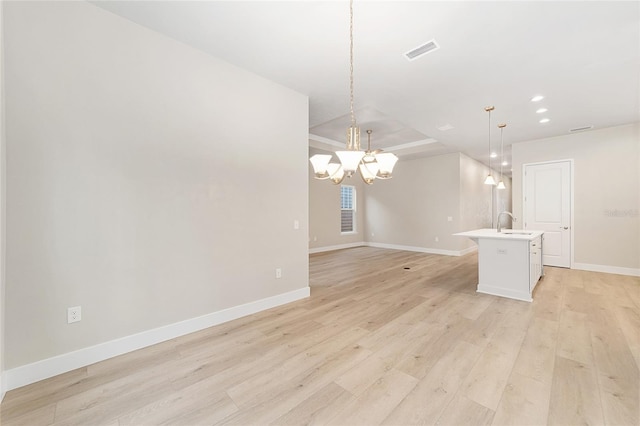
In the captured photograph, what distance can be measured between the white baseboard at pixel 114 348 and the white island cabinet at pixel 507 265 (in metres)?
3.31

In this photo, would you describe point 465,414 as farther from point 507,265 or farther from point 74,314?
point 74,314

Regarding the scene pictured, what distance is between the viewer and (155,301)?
2.45 meters

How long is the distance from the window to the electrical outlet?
278 inches

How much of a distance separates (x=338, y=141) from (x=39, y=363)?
6896 mm

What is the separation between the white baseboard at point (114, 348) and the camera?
1.88 m

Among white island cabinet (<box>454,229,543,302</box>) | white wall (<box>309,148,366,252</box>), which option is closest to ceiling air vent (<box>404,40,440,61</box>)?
white island cabinet (<box>454,229,543,302</box>)

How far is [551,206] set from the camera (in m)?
5.71

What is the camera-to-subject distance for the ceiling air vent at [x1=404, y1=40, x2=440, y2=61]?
2.56 m

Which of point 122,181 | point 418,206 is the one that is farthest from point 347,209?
point 122,181

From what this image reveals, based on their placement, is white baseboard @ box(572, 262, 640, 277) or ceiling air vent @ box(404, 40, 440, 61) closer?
ceiling air vent @ box(404, 40, 440, 61)

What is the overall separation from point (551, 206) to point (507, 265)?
3299mm

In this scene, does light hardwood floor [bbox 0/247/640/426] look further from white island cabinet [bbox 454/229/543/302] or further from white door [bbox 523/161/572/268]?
white door [bbox 523/161/572/268]

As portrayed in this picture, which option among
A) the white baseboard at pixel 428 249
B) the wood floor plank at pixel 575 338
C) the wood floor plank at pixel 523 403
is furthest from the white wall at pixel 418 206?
the wood floor plank at pixel 523 403

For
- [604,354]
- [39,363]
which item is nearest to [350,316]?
[604,354]
